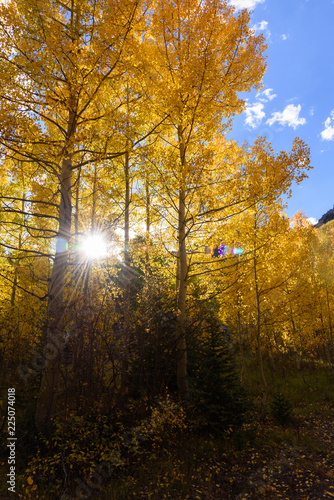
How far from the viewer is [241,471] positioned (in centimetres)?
437

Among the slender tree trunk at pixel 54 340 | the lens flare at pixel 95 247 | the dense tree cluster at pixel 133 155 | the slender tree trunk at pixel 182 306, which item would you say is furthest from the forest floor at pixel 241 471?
the lens flare at pixel 95 247

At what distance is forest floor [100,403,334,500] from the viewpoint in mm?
3734

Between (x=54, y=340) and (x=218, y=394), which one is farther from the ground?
(x=54, y=340)

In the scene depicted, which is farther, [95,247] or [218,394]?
[95,247]

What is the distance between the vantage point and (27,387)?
18.9ft

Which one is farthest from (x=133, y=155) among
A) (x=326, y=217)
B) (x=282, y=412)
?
(x=326, y=217)

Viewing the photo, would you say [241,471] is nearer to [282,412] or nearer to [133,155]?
[282,412]

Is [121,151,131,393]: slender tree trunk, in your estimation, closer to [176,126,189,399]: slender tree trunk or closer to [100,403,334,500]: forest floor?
[176,126,189,399]: slender tree trunk

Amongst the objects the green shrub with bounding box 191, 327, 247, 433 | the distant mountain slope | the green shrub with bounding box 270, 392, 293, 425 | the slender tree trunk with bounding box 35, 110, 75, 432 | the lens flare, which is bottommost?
the green shrub with bounding box 270, 392, 293, 425

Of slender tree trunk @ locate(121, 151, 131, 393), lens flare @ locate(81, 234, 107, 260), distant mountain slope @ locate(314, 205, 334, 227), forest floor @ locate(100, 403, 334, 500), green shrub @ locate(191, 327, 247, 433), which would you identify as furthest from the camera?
distant mountain slope @ locate(314, 205, 334, 227)

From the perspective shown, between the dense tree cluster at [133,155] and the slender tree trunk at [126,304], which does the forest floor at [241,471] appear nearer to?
Answer: the dense tree cluster at [133,155]

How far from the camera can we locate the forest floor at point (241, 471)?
12.3ft

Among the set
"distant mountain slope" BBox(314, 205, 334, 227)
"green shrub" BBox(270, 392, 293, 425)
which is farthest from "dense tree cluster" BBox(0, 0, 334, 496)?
"distant mountain slope" BBox(314, 205, 334, 227)

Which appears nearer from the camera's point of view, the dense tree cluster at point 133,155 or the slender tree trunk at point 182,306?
the dense tree cluster at point 133,155
